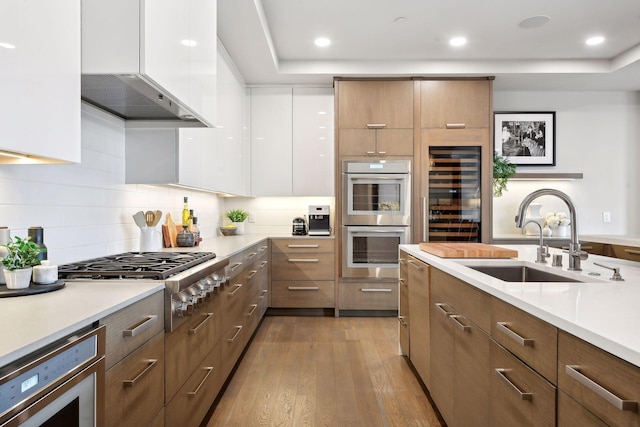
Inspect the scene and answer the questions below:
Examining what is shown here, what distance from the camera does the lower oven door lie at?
13.8ft

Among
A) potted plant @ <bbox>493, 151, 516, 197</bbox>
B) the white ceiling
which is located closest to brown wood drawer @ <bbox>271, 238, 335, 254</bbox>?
the white ceiling

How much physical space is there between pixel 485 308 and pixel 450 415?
702 millimetres

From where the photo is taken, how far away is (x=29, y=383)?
2.70ft

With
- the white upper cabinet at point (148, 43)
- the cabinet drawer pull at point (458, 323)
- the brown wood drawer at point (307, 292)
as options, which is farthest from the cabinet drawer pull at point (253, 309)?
the cabinet drawer pull at point (458, 323)

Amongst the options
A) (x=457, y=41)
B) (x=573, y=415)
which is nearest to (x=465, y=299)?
(x=573, y=415)

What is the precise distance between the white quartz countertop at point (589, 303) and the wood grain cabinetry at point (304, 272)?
2534mm

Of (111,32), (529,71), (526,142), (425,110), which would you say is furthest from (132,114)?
(526,142)

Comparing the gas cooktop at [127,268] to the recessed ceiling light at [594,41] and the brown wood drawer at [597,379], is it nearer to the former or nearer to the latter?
the brown wood drawer at [597,379]

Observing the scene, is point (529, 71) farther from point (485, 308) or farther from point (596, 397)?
point (596, 397)

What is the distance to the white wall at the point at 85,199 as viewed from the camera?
1642mm

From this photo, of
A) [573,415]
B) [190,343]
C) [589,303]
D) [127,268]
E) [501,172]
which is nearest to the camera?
[573,415]

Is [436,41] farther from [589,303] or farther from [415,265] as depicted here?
[589,303]

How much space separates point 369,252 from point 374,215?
0.38 meters

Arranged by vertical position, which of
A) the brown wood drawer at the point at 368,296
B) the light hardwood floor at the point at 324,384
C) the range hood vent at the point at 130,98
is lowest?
the light hardwood floor at the point at 324,384
